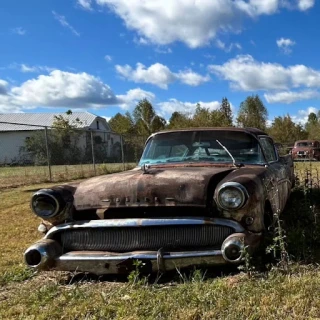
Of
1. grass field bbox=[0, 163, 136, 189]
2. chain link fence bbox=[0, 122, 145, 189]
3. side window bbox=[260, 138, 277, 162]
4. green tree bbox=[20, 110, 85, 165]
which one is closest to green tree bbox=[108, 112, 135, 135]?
chain link fence bbox=[0, 122, 145, 189]

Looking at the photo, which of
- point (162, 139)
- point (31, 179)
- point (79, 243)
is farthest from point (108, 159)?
point (79, 243)

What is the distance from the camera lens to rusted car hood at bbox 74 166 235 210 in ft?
12.0

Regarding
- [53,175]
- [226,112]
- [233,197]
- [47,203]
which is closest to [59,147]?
[53,175]

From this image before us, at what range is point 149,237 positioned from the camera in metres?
3.64

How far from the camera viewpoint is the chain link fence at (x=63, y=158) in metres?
14.5

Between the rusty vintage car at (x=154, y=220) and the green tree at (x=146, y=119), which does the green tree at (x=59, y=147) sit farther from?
the green tree at (x=146, y=119)

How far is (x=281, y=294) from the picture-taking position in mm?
3033

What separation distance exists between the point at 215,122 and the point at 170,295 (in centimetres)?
3074

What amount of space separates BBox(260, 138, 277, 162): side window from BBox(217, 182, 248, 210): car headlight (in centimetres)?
167

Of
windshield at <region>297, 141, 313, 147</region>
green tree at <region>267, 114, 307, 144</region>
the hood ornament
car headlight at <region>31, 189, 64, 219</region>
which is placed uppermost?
green tree at <region>267, 114, 307, 144</region>

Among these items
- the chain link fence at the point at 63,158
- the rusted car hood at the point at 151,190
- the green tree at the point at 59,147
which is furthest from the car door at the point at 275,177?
the green tree at the point at 59,147

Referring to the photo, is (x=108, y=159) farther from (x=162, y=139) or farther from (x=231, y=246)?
(x=231, y=246)

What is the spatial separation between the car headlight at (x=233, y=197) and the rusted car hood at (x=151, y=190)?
16 cm

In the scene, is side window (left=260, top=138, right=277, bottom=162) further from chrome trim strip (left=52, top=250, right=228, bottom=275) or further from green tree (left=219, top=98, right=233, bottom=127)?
green tree (left=219, top=98, right=233, bottom=127)
